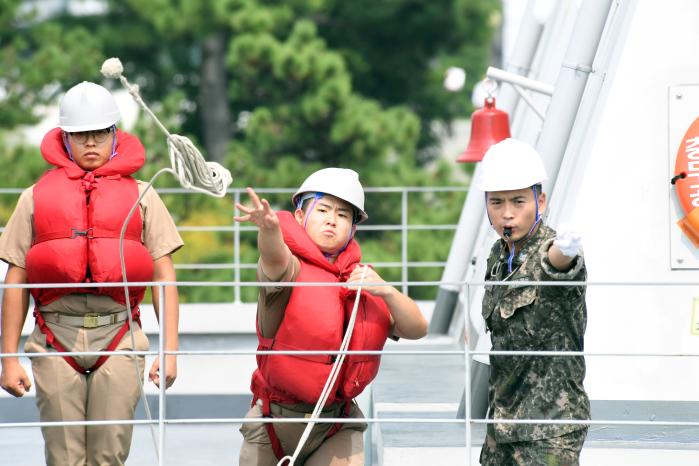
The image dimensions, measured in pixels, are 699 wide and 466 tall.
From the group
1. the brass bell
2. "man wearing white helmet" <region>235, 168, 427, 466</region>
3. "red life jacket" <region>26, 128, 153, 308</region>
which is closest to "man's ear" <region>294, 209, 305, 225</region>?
"man wearing white helmet" <region>235, 168, 427, 466</region>

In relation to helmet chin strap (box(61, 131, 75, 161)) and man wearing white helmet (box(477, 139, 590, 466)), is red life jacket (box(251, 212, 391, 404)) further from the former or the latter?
helmet chin strap (box(61, 131, 75, 161))

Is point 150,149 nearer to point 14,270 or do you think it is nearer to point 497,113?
point 497,113

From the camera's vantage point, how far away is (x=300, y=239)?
4375 mm

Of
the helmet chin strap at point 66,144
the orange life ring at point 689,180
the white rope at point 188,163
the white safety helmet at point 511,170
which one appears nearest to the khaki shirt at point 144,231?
the helmet chin strap at point 66,144

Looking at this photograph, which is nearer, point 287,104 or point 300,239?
point 300,239

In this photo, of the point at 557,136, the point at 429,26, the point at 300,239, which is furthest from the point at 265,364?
the point at 429,26

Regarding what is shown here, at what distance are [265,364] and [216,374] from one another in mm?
3773

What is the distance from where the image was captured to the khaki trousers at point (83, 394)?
4.72m

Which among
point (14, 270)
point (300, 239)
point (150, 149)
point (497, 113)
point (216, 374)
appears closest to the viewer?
point (300, 239)

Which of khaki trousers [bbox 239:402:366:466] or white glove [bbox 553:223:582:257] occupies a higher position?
white glove [bbox 553:223:582:257]

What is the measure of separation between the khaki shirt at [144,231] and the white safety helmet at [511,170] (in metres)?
1.10

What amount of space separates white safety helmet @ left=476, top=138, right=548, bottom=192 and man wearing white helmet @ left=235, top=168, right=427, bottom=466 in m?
0.40

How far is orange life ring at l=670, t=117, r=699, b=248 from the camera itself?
18.8ft

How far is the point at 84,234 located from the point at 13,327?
40cm
